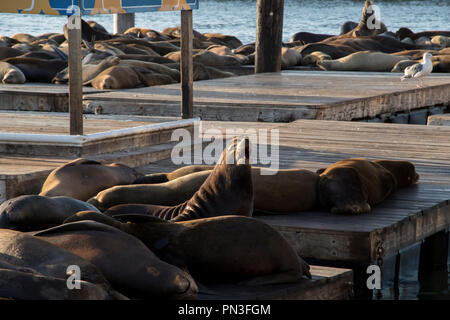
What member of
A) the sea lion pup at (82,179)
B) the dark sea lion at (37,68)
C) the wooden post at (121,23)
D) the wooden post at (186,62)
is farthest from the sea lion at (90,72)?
the wooden post at (121,23)

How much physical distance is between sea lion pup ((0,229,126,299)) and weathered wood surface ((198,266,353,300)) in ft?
1.48

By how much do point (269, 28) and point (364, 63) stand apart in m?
2.34

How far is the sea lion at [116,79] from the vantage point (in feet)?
34.2

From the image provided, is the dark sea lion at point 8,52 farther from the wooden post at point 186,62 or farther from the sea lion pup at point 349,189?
the sea lion pup at point 349,189

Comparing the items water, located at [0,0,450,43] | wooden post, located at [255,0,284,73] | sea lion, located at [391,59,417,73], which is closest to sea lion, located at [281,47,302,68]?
wooden post, located at [255,0,284,73]

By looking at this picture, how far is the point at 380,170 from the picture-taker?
4945 mm

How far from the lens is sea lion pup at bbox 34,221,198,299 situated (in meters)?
2.97

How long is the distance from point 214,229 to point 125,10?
126 inches

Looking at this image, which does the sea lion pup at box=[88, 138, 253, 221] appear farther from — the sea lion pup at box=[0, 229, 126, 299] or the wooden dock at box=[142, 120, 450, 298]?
the sea lion pup at box=[0, 229, 126, 299]

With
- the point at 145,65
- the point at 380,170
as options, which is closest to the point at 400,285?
the point at 380,170

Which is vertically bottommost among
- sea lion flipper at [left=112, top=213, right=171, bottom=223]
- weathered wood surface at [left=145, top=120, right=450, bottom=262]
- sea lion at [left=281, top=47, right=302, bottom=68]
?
sea lion at [left=281, top=47, right=302, bottom=68]

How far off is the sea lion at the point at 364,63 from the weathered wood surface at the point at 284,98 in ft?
7.71

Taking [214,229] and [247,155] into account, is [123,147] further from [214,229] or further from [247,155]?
[214,229]


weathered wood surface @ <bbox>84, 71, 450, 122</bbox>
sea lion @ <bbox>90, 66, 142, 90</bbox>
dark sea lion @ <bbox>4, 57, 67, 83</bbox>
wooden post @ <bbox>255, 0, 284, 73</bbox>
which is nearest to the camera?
weathered wood surface @ <bbox>84, 71, 450, 122</bbox>
